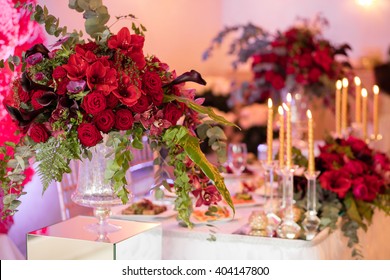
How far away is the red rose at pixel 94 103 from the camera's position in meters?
1.55

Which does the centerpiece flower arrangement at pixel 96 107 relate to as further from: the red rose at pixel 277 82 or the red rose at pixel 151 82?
the red rose at pixel 277 82

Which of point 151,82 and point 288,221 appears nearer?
point 151,82

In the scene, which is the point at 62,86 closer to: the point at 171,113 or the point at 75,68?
the point at 75,68

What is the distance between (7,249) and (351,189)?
118cm

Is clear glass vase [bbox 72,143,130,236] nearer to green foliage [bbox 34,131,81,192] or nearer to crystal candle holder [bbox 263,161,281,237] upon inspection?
green foliage [bbox 34,131,81,192]

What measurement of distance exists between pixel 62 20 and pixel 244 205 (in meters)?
0.95

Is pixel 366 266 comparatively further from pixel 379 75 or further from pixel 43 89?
pixel 379 75

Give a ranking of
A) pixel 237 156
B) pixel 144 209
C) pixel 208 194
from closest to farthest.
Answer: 1. pixel 208 194
2. pixel 144 209
3. pixel 237 156

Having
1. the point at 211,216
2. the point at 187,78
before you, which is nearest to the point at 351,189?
the point at 211,216

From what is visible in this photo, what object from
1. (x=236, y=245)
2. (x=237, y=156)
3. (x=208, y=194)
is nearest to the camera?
(x=208, y=194)

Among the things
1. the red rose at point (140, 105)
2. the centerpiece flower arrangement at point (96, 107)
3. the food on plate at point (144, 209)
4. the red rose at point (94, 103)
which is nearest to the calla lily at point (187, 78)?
the centerpiece flower arrangement at point (96, 107)

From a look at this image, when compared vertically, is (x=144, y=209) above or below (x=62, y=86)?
below

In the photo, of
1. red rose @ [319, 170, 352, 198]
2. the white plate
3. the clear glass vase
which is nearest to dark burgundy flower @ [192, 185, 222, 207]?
the clear glass vase

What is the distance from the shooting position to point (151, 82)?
1.64 meters
